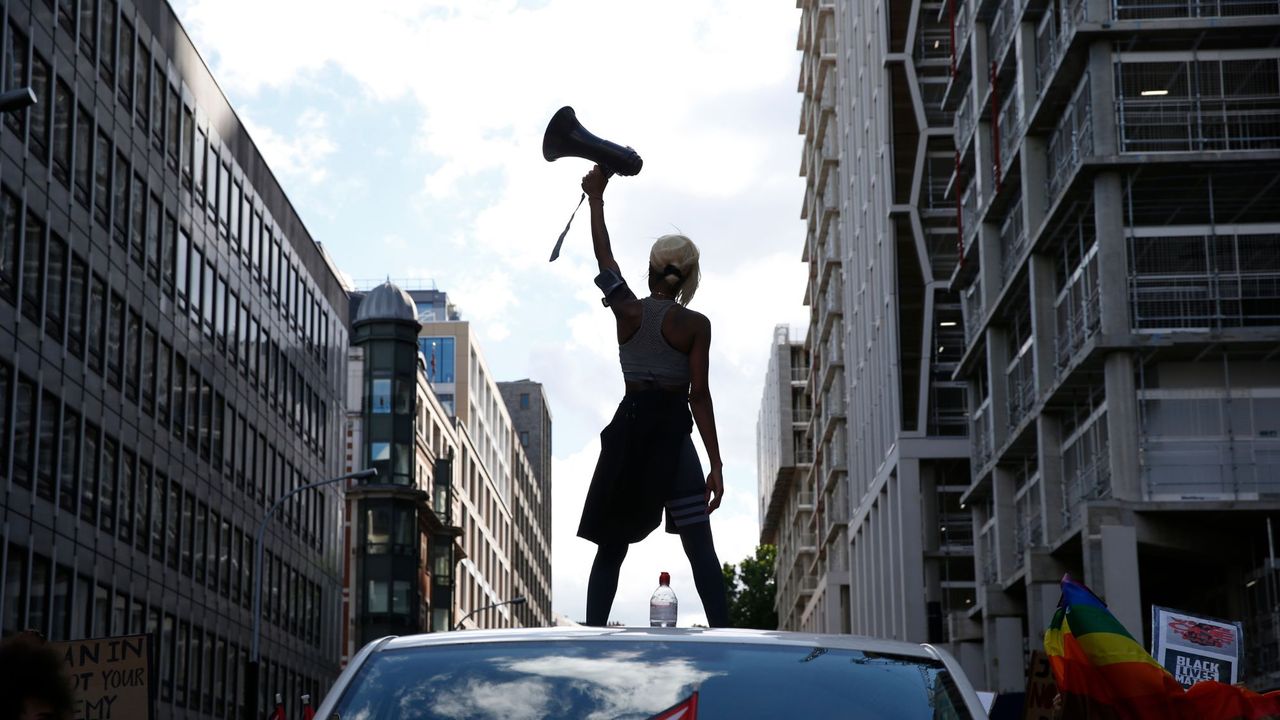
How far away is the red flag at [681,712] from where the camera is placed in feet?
13.3

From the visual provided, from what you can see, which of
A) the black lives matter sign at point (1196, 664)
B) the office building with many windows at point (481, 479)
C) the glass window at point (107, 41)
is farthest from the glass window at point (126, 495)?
the office building with many windows at point (481, 479)

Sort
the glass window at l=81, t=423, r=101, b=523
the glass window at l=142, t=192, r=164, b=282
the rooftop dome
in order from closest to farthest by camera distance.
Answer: the glass window at l=81, t=423, r=101, b=523 → the glass window at l=142, t=192, r=164, b=282 → the rooftop dome

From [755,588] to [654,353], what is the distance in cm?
13494

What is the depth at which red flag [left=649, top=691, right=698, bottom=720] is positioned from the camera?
13.3 ft

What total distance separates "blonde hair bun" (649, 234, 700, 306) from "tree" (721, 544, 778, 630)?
433ft

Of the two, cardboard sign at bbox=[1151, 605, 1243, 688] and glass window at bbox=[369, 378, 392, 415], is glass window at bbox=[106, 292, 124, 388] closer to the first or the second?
cardboard sign at bbox=[1151, 605, 1243, 688]

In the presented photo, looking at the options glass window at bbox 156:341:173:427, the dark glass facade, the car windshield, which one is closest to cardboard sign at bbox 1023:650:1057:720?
the car windshield

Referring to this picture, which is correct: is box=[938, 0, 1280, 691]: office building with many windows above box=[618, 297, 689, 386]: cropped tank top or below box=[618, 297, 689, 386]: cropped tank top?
above

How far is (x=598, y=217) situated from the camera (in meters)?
8.17

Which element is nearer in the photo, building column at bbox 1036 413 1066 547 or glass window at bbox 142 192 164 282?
building column at bbox 1036 413 1066 547

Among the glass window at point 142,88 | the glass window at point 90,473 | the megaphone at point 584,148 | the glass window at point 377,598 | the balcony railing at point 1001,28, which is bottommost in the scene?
the megaphone at point 584,148

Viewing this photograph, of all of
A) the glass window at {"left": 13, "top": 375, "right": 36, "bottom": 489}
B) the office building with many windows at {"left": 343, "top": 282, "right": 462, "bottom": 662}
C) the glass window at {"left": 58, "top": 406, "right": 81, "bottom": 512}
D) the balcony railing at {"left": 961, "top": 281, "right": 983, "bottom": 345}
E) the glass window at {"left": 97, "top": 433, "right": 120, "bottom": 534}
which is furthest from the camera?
the office building with many windows at {"left": 343, "top": 282, "right": 462, "bottom": 662}

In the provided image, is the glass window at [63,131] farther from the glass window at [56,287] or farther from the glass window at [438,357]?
the glass window at [438,357]

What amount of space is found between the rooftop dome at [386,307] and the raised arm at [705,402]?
2999 inches
